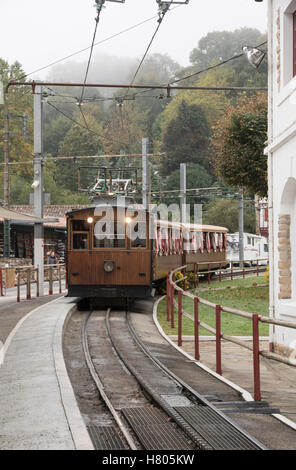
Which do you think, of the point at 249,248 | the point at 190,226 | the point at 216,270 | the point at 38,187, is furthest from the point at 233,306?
the point at 249,248

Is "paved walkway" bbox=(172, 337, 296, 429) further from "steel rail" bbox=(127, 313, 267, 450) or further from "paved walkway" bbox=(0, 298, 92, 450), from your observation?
"paved walkway" bbox=(0, 298, 92, 450)

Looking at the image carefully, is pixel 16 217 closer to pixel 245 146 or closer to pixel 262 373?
pixel 245 146

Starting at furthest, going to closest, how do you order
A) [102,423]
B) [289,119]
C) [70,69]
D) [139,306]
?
[70,69] → [139,306] → [289,119] → [102,423]

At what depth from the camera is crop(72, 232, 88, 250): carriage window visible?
17.4 m

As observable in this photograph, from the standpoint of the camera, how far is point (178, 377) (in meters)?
8.43

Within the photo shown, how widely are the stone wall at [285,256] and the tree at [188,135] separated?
56.4m

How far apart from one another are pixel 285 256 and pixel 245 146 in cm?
1086

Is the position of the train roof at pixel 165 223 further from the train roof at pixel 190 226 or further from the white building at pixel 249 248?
the white building at pixel 249 248

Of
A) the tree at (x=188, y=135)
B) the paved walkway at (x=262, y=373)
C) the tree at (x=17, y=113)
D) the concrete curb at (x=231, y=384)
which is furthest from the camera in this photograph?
the tree at (x=188, y=135)

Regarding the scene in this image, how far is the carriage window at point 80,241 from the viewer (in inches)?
687

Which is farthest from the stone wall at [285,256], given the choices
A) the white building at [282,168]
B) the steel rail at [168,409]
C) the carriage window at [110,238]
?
the carriage window at [110,238]

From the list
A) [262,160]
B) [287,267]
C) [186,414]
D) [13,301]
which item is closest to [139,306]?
[13,301]

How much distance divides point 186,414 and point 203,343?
19.2 ft
